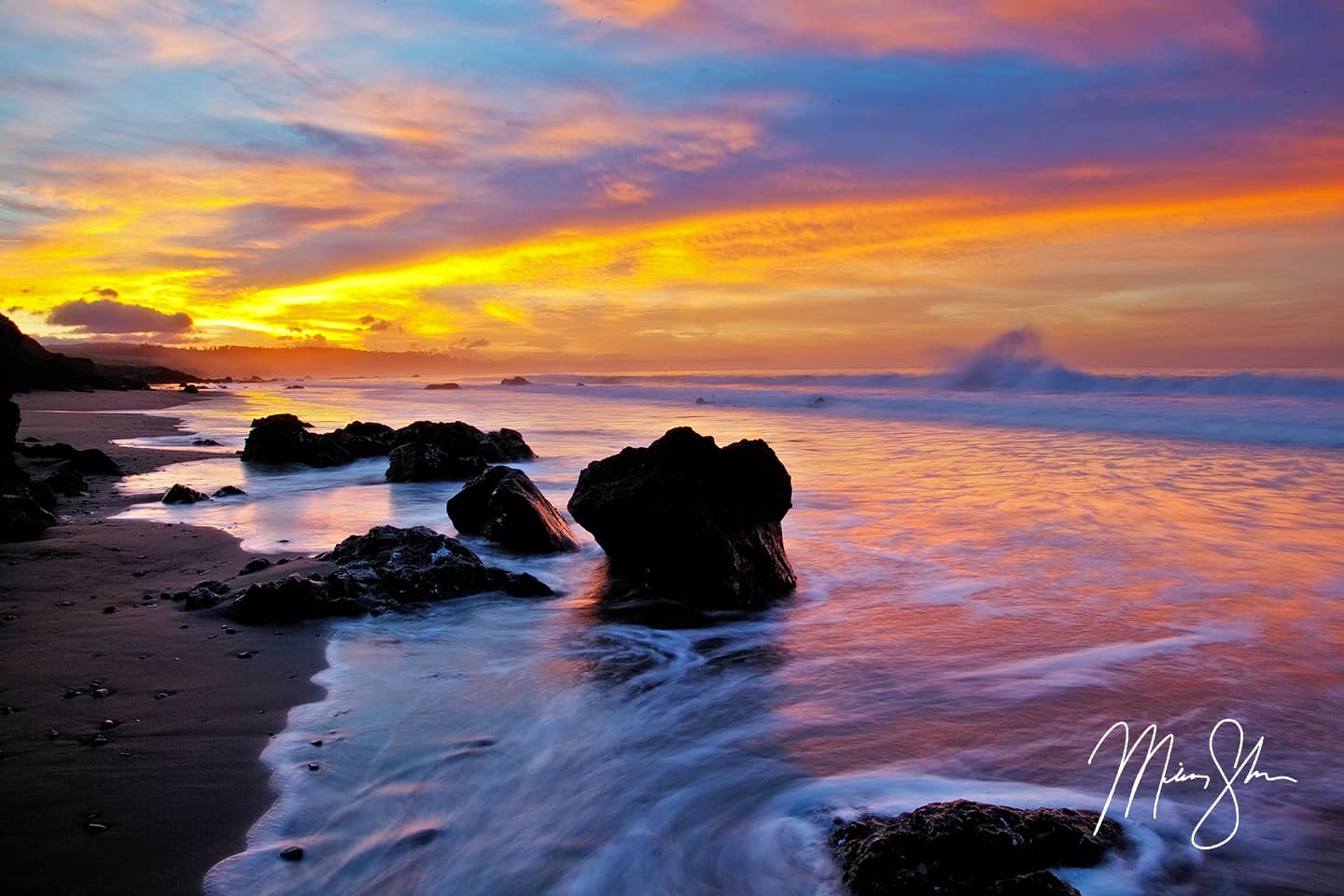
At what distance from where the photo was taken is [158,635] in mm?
4422

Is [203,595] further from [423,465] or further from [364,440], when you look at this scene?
[364,440]

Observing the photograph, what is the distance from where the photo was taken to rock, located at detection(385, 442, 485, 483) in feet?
38.9

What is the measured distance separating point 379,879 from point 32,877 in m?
0.98

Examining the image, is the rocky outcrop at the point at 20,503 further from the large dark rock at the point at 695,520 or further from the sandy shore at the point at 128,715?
the large dark rock at the point at 695,520

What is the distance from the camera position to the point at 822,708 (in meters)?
4.20

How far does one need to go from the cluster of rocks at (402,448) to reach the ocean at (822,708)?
249 centimetres

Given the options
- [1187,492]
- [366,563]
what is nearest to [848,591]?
[366,563]

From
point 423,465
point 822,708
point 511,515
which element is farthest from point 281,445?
point 822,708

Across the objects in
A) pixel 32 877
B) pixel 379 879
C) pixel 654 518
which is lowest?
Answer: pixel 379 879

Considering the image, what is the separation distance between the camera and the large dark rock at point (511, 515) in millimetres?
7500

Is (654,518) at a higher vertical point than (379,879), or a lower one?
higher

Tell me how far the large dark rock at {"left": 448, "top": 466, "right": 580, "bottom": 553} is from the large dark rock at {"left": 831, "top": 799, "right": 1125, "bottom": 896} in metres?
5.03

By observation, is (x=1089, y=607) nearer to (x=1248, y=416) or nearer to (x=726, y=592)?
(x=726, y=592)
